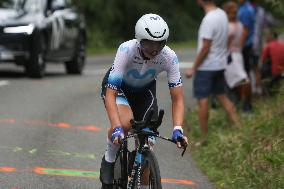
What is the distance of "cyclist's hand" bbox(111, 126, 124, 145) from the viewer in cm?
687

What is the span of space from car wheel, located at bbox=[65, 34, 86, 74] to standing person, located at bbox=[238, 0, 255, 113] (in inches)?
222

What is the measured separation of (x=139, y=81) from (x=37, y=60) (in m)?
10.7

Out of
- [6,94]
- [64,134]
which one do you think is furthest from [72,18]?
[64,134]

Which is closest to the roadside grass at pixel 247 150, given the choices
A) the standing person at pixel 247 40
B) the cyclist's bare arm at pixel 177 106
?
the standing person at pixel 247 40

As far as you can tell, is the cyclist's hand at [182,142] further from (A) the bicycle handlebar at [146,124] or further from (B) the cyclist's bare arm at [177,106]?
(B) the cyclist's bare arm at [177,106]

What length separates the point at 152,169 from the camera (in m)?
6.87

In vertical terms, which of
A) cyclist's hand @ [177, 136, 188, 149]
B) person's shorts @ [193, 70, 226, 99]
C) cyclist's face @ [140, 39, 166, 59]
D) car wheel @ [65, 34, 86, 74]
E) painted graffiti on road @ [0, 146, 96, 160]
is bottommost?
car wheel @ [65, 34, 86, 74]

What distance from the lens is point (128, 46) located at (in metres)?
7.42

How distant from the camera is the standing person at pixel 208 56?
11750 mm

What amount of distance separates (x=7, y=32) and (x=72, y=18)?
102 inches

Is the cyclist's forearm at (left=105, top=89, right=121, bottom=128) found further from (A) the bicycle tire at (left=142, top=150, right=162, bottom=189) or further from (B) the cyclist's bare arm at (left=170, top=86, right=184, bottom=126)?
(B) the cyclist's bare arm at (left=170, top=86, right=184, bottom=126)

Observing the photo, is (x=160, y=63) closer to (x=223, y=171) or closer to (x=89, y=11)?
(x=223, y=171)

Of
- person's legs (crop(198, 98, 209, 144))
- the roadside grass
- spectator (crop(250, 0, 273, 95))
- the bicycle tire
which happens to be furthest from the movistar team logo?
spectator (crop(250, 0, 273, 95))

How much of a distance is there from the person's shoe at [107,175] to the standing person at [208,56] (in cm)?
396
